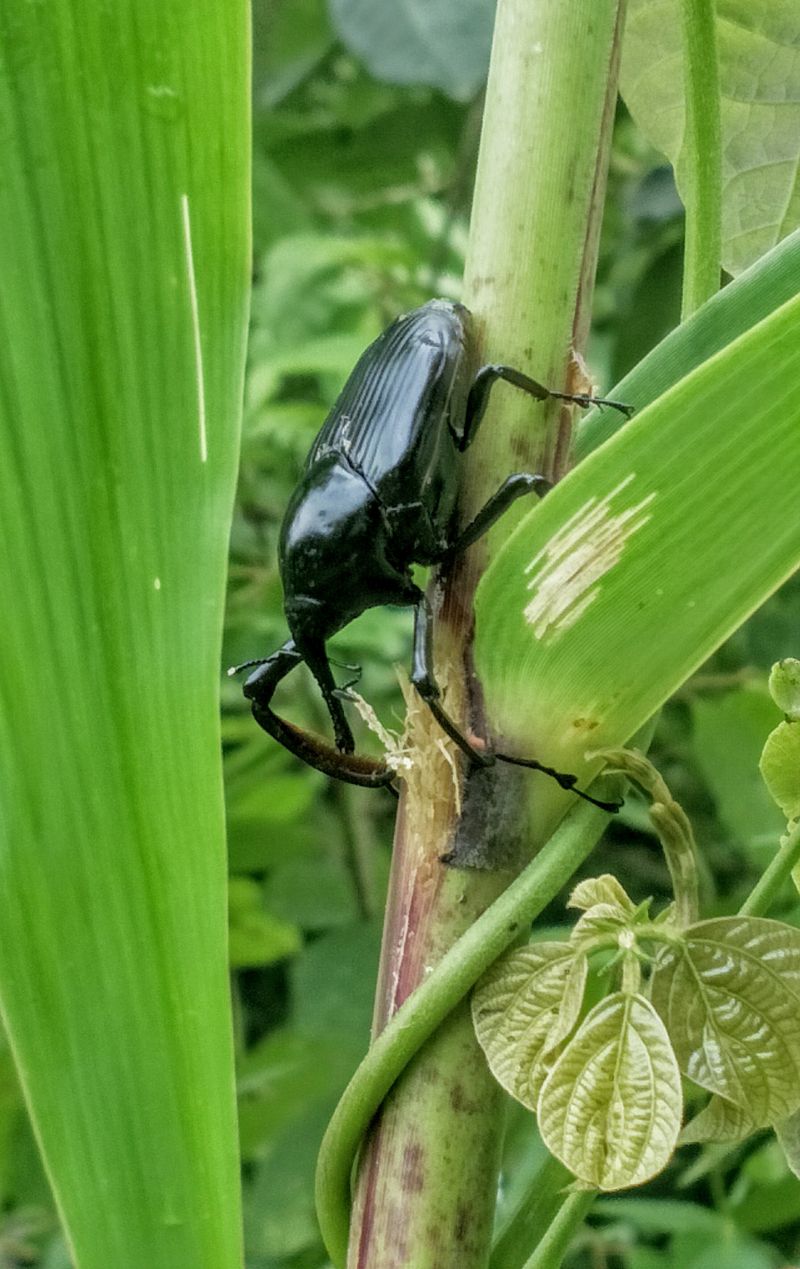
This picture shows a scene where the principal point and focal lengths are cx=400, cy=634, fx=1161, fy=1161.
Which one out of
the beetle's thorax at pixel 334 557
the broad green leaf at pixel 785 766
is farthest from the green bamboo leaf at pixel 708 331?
the beetle's thorax at pixel 334 557

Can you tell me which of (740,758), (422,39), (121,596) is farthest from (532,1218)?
(422,39)

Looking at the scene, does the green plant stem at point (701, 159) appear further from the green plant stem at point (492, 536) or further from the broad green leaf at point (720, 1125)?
the broad green leaf at point (720, 1125)

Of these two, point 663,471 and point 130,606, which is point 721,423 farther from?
point 130,606

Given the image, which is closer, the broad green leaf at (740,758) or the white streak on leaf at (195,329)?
the white streak on leaf at (195,329)

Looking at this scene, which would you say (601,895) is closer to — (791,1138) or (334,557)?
(791,1138)

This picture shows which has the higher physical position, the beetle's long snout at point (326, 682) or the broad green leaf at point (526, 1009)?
the broad green leaf at point (526, 1009)

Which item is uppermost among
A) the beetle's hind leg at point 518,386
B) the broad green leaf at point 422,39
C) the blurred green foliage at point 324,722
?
the broad green leaf at point 422,39

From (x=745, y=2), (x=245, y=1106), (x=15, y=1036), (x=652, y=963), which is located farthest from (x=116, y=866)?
(x=245, y=1106)
